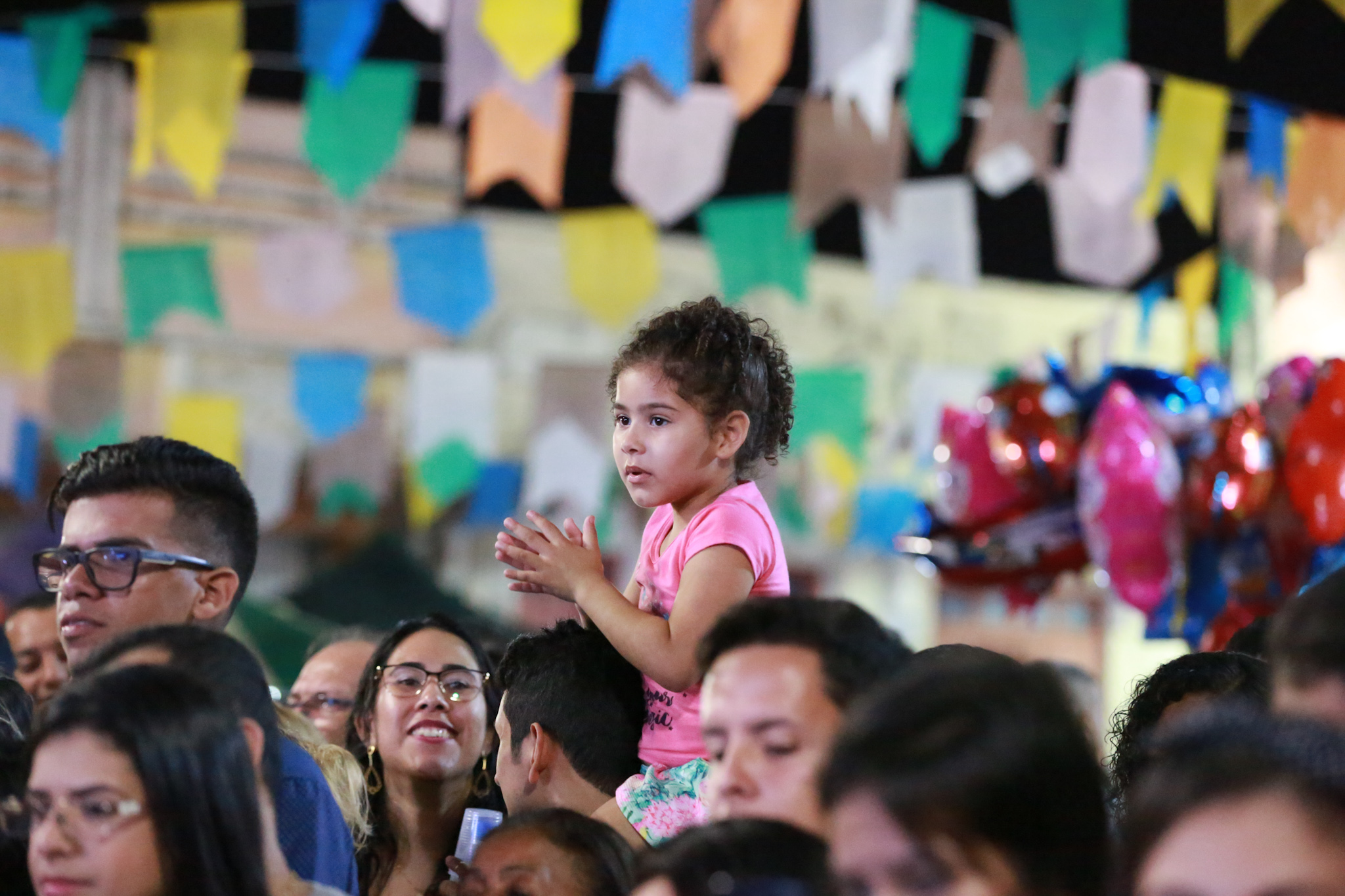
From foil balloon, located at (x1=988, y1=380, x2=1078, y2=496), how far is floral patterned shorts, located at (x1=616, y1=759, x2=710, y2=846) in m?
2.98

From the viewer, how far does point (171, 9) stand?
18.4 ft

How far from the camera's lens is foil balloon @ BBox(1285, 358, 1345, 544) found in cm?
404

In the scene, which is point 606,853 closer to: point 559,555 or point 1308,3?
point 559,555

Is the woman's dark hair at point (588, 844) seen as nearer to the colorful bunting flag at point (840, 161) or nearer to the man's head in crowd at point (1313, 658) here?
the man's head in crowd at point (1313, 658)

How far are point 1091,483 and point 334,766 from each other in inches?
108

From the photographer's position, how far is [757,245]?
19.8ft

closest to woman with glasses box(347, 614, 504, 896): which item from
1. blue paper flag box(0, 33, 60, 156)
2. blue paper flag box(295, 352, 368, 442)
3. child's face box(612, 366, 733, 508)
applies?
child's face box(612, 366, 733, 508)

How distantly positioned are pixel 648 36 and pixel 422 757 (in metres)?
2.88

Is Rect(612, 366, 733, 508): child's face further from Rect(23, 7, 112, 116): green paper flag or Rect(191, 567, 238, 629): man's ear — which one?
Rect(23, 7, 112, 116): green paper flag

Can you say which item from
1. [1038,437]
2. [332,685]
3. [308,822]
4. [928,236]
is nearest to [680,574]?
[308,822]

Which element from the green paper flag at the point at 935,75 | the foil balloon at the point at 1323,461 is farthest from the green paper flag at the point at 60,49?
the foil balloon at the point at 1323,461

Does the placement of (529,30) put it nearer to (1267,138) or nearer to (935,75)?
(935,75)

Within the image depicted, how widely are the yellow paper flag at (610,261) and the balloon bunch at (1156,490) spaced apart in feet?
4.32

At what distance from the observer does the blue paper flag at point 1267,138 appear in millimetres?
5543
